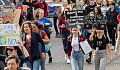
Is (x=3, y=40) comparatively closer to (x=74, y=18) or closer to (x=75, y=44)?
(x=75, y=44)

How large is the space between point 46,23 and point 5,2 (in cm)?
908

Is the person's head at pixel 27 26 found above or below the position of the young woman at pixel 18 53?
above

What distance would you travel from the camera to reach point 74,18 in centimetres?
1155

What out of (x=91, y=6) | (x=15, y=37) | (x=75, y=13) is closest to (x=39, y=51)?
(x=15, y=37)

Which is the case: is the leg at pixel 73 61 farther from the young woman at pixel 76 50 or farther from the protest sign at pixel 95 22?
the protest sign at pixel 95 22

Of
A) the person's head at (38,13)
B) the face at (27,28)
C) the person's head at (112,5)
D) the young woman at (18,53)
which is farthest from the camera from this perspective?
the person's head at (112,5)

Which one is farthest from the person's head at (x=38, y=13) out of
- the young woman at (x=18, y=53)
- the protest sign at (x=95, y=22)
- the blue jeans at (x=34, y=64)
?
the young woman at (x=18, y=53)

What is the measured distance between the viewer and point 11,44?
934cm

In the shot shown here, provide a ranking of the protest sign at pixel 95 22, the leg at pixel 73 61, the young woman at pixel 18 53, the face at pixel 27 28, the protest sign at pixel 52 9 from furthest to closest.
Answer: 1. the protest sign at pixel 52 9
2. the protest sign at pixel 95 22
3. the leg at pixel 73 61
4. the face at pixel 27 28
5. the young woman at pixel 18 53

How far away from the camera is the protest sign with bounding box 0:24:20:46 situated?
952 cm

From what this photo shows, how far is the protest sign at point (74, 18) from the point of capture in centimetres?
1147

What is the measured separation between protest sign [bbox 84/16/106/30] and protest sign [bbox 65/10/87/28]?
144mm

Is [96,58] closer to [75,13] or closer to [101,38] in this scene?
[101,38]

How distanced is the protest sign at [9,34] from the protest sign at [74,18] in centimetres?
223
